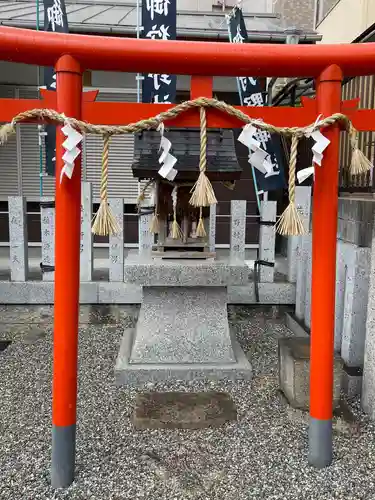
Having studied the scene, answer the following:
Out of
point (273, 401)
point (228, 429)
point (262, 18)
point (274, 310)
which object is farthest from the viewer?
point (262, 18)

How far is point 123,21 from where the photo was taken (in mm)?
6965

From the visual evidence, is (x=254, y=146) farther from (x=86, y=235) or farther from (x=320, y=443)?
(x=86, y=235)

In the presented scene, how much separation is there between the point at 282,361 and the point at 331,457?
886 mm

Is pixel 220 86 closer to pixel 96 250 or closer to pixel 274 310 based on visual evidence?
pixel 96 250

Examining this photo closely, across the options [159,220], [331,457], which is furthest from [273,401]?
[159,220]

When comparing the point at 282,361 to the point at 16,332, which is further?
the point at 16,332

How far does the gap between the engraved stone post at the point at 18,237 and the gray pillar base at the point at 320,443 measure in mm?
4177

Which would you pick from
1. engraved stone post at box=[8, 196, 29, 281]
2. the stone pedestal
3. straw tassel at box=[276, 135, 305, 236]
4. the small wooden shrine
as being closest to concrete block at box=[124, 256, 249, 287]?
the stone pedestal

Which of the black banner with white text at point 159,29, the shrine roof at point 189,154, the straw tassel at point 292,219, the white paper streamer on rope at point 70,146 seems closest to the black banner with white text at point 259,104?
the black banner with white text at point 159,29

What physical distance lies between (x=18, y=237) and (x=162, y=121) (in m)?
3.76

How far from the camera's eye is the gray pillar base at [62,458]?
205 centimetres

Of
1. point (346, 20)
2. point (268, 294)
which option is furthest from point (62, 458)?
point (346, 20)

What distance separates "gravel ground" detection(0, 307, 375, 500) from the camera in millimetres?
2049

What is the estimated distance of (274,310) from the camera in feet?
17.4
